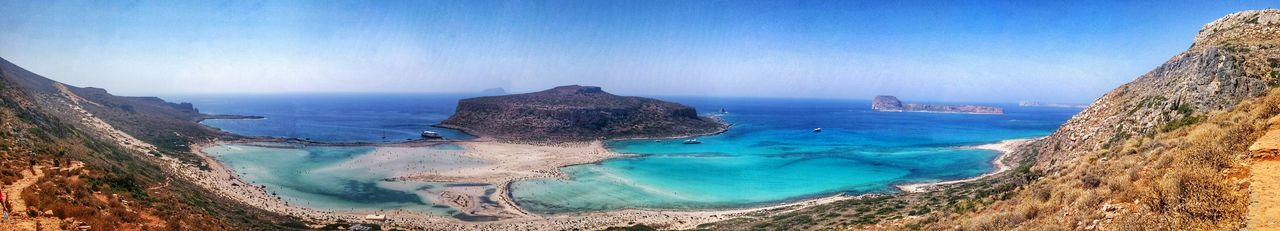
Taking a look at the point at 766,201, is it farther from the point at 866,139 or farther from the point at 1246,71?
the point at 866,139

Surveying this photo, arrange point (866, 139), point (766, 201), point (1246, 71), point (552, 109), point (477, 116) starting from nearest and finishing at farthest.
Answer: point (1246, 71)
point (766, 201)
point (866, 139)
point (552, 109)
point (477, 116)

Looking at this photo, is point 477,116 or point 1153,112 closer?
point 1153,112

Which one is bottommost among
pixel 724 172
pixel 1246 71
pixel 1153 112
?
pixel 724 172

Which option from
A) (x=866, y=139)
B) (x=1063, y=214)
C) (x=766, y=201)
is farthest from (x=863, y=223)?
(x=866, y=139)

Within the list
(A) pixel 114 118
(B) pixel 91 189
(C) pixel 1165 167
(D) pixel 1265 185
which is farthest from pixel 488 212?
(A) pixel 114 118

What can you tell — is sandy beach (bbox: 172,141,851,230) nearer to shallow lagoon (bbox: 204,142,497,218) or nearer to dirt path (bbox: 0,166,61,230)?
shallow lagoon (bbox: 204,142,497,218)

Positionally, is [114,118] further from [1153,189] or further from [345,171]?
[1153,189]
